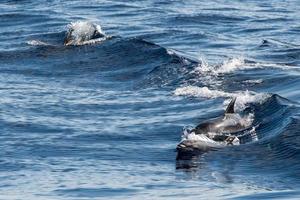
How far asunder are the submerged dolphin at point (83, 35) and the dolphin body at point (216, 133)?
39.9 feet

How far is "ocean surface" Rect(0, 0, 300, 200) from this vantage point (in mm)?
15664

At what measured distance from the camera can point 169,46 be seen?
30.9m

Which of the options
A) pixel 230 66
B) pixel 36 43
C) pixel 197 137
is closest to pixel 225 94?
pixel 230 66

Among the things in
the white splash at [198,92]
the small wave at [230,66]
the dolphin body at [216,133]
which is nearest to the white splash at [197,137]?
the dolphin body at [216,133]

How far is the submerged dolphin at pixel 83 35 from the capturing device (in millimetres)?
31016

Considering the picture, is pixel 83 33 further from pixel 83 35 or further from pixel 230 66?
pixel 230 66

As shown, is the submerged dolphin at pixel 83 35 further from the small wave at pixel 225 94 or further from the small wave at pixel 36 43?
the small wave at pixel 225 94

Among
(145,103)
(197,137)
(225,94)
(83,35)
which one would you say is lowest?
(145,103)

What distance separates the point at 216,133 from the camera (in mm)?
18500

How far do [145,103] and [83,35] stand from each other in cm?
929

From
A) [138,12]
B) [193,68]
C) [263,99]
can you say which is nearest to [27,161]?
[263,99]

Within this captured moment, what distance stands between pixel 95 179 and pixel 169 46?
15468 mm

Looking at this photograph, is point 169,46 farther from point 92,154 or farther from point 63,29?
point 92,154

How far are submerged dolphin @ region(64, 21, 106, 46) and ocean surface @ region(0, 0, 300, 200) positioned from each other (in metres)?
0.47
